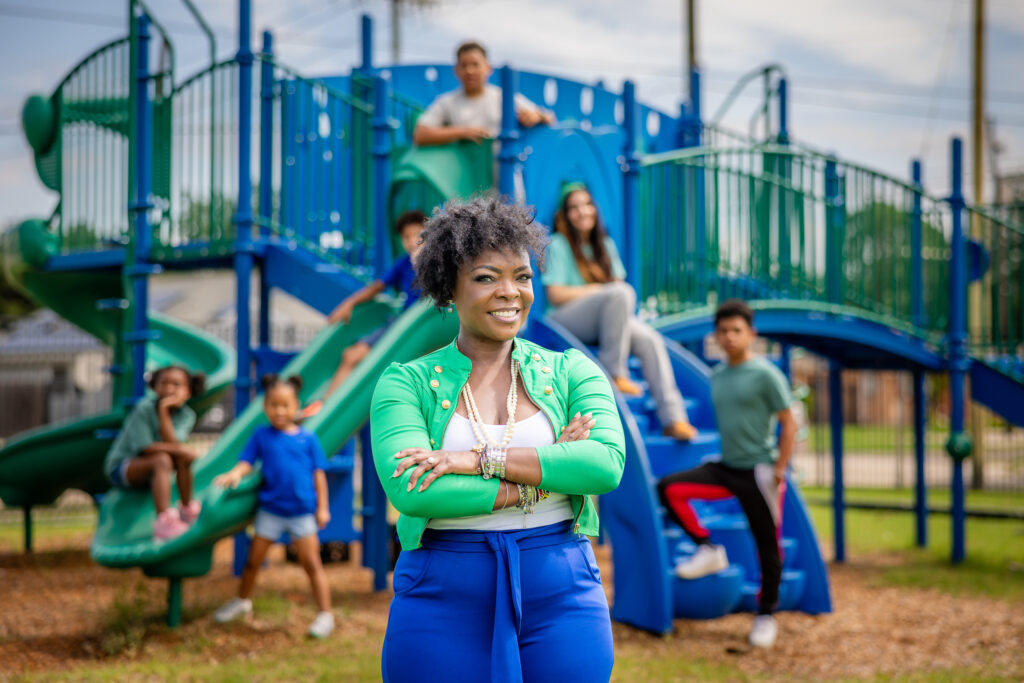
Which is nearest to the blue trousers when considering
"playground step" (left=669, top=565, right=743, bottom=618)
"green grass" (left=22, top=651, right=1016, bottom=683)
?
"green grass" (left=22, top=651, right=1016, bottom=683)

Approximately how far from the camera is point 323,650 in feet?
19.2

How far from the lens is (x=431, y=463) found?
8.11ft

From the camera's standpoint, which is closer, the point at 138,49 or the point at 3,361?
the point at 138,49

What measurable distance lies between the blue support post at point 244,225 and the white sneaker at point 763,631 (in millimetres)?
3737

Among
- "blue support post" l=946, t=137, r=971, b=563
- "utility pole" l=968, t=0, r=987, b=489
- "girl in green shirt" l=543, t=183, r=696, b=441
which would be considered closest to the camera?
"girl in green shirt" l=543, t=183, r=696, b=441

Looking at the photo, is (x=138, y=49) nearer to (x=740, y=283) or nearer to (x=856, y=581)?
(x=740, y=283)

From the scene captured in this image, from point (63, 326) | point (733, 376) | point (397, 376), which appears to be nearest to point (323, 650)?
point (733, 376)

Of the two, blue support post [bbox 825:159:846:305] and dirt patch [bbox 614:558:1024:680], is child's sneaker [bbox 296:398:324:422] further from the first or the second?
blue support post [bbox 825:159:846:305]

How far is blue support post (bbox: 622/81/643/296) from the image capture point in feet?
23.7

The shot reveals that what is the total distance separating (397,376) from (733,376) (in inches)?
148

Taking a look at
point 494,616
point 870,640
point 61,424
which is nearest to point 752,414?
point 870,640

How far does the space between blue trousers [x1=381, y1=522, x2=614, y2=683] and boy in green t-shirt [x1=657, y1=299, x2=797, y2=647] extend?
3506mm

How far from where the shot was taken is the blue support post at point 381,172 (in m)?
7.20

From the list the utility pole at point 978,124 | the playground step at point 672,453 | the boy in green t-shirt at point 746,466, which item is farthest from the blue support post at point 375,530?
the utility pole at point 978,124
